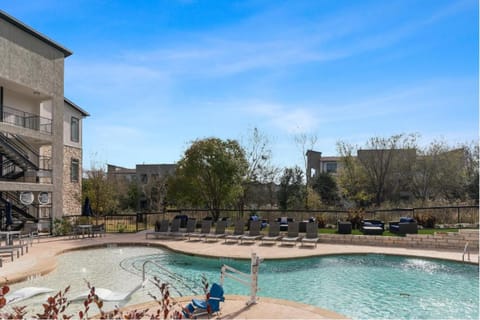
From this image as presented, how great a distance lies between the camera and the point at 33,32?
18.8 meters

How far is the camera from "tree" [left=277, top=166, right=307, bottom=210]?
101 feet

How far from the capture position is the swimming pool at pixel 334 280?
7.85 metres

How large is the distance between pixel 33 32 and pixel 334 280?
1865cm

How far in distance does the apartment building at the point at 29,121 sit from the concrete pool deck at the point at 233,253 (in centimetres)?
304

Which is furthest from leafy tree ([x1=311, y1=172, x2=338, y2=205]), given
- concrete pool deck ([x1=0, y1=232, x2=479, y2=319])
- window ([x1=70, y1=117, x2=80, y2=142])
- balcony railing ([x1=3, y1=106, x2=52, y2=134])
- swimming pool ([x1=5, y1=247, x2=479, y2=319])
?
balcony railing ([x1=3, y1=106, x2=52, y2=134])

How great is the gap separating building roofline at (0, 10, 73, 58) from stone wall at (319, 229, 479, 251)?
1801cm

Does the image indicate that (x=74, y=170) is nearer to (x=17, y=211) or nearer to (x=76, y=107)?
(x=76, y=107)

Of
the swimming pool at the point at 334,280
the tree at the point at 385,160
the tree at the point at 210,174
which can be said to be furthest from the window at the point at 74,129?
the tree at the point at 385,160

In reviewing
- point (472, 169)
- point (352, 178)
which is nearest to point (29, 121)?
point (352, 178)

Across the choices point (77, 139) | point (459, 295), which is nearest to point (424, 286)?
point (459, 295)

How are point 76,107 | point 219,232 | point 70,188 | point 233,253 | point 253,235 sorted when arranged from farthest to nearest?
point 76,107 → point 70,188 → point 219,232 → point 253,235 → point 233,253

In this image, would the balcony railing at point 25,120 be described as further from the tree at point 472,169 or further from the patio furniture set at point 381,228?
the tree at point 472,169

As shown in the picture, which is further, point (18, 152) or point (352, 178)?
point (352, 178)

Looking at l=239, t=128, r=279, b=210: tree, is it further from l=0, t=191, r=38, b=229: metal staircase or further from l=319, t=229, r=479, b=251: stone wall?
l=0, t=191, r=38, b=229: metal staircase
